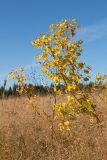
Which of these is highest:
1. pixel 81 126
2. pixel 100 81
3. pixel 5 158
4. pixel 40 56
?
pixel 40 56

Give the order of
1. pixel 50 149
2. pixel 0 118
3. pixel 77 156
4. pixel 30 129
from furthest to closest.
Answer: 1. pixel 0 118
2. pixel 30 129
3. pixel 50 149
4. pixel 77 156

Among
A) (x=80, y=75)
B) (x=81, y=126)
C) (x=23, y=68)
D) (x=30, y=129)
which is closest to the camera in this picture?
(x=80, y=75)

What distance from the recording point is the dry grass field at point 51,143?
4.87 metres

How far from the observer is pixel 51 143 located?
5773mm

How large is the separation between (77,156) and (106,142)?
1.49 ft

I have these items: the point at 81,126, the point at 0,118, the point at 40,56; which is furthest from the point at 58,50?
the point at 0,118

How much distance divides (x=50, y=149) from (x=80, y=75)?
1296mm

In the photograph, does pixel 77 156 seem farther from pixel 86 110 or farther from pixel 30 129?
pixel 30 129

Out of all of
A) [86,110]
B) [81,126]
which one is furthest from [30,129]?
[86,110]

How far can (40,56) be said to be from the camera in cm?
511

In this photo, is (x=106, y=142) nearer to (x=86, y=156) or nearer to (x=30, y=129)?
(x=86, y=156)

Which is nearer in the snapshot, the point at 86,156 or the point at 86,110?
the point at 86,156

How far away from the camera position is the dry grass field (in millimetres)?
4870

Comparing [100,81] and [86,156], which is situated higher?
[100,81]
